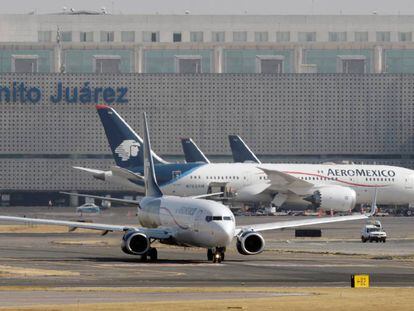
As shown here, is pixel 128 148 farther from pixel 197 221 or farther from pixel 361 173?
pixel 197 221

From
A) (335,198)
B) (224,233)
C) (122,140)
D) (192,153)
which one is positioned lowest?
(335,198)

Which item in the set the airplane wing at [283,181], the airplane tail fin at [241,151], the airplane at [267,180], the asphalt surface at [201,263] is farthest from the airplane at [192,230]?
the airplane tail fin at [241,151]

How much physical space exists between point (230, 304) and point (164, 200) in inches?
1255

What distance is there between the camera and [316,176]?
481ft

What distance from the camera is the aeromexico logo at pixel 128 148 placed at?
147m

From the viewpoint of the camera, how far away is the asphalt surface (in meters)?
61.5

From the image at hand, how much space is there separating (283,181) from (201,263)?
70.5 meters

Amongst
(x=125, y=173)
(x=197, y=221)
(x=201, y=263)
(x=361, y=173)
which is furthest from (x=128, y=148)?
(x=197, y=221)

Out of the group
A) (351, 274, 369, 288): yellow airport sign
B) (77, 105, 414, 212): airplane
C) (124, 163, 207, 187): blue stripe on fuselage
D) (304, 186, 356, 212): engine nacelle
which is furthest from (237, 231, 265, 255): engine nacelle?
(124, 163, 207, 187): blue stripe on fuselage

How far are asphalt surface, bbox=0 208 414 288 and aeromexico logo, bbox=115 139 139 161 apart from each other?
116ft

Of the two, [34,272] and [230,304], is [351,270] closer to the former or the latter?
[34,272]

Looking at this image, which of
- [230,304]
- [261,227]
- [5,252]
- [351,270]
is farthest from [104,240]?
[230,304]

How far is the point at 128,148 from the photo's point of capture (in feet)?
483

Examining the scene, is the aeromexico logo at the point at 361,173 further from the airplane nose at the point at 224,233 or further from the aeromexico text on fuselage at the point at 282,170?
the airplane nose at the point at 224,233
